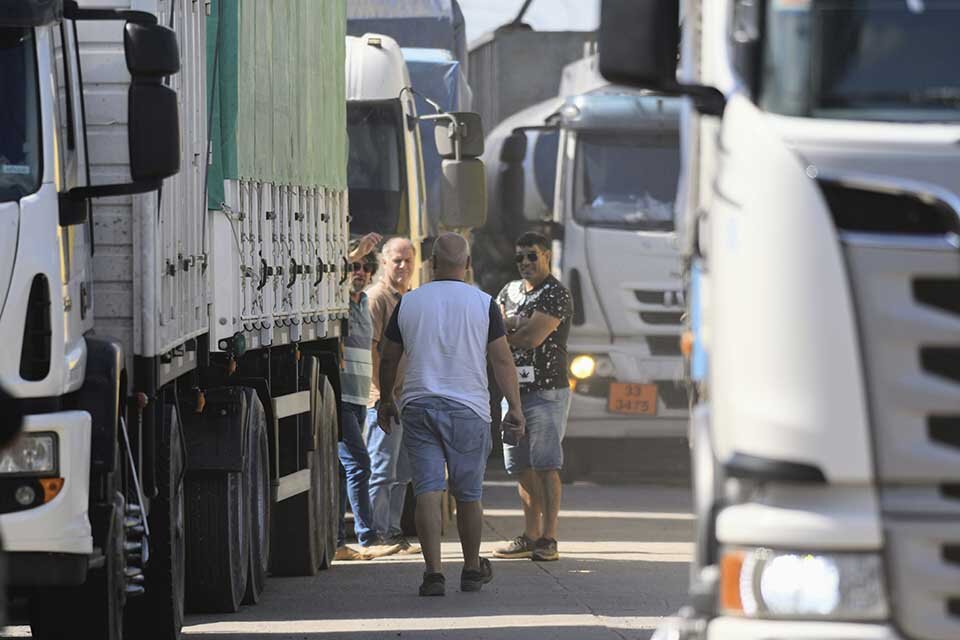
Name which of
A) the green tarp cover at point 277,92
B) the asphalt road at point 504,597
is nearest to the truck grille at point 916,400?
the asphalt road at point 504,597

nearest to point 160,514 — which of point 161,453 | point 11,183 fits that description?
point 161,453

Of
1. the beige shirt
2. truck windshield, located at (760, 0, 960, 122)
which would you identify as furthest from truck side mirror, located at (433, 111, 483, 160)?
truck windshield, located at (760, 0, 960, 122)

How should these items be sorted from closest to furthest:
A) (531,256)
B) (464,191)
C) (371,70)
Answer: (531,256), (371,70), (464,191)

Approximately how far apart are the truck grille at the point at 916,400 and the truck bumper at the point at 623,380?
15272mm

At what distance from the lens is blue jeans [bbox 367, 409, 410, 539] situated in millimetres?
15406

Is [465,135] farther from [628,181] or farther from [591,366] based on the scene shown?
[591,366]

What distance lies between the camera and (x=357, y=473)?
1573 cm

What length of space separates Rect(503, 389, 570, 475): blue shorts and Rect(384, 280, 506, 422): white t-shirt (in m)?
1.95

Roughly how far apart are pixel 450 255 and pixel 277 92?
1.45m

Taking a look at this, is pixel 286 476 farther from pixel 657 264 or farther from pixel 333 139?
pixel 657 264

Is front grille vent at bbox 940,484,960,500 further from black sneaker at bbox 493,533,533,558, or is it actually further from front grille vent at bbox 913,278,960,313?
black sneaker at bbox 493,533,533,558

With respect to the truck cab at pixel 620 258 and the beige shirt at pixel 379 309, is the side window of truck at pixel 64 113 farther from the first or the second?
the truck cab at pixel 620 258

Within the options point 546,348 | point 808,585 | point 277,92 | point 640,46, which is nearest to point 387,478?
point 546,348

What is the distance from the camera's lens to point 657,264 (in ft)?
68.9
